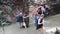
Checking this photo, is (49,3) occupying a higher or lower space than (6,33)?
higher

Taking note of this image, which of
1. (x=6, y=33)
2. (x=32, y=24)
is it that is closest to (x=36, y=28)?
(x=32, y=24)

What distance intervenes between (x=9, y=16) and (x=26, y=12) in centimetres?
19

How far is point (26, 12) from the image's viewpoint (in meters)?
2.01

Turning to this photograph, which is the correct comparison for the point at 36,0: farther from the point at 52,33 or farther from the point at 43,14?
the point at 52,33

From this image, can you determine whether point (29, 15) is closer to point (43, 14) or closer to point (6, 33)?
point (43, 14)

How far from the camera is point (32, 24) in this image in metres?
2.03

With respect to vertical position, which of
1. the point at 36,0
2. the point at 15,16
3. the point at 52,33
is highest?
the point at 36,0

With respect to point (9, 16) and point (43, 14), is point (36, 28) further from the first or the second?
point (9, 16)

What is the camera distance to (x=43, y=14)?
6.67ft

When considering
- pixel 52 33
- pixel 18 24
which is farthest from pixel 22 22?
pixel 52 33

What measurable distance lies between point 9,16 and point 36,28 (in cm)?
33

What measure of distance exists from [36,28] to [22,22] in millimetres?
169

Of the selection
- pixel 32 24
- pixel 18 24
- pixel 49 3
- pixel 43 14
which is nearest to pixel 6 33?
pixel 18 24

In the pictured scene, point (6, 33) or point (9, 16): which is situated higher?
point (9, 16)
